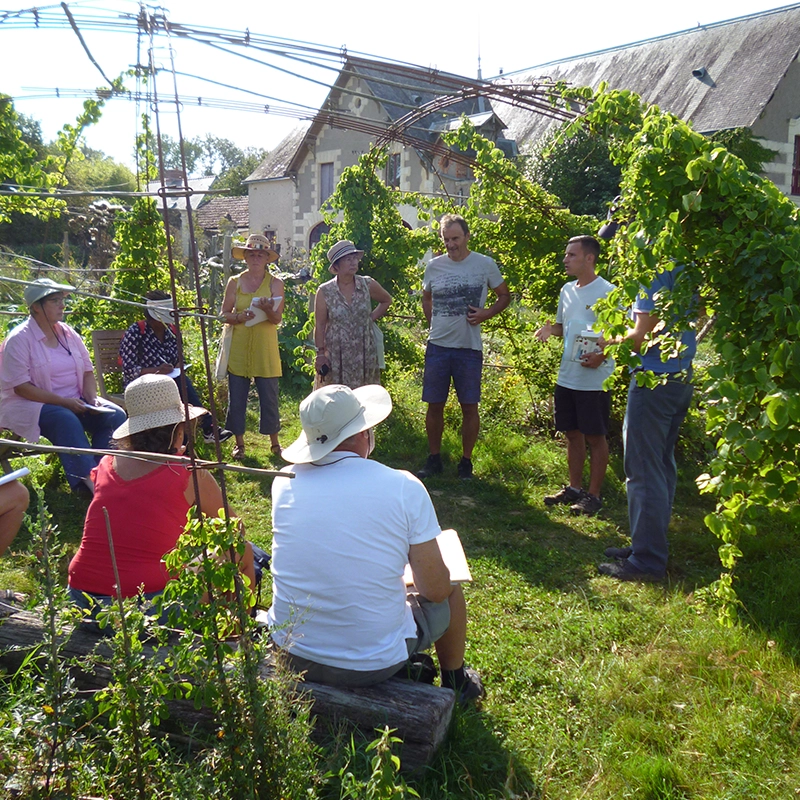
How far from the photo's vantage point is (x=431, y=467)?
5.86 m

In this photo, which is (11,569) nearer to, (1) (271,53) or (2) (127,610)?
(2) (127,610)

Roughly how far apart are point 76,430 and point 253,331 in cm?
171

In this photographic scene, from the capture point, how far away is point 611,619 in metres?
3.45

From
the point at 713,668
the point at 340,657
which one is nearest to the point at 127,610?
the point at 340,657

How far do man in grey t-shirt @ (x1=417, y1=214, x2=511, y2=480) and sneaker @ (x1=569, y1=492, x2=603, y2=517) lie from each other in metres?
1.01

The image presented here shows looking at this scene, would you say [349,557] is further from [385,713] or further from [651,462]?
[651,462]

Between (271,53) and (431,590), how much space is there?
2.28 meters

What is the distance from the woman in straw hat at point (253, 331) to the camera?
5.96 metres

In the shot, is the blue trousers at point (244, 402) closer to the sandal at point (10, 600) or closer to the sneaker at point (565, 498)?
the sneaker at point (565, 498)

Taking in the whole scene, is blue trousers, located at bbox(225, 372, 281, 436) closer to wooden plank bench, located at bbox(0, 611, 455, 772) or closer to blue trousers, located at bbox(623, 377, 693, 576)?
blue trousers, located at bbox(623, 377, 693, 576)

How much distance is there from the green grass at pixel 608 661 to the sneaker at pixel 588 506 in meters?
0.07

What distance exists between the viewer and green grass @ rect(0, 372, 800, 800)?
94.1 inches

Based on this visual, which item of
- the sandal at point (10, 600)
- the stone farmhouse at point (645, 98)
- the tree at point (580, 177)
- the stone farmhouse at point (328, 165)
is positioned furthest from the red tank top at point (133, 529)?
the tree at point (580, 177)

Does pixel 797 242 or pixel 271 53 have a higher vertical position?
pixel 271 53
